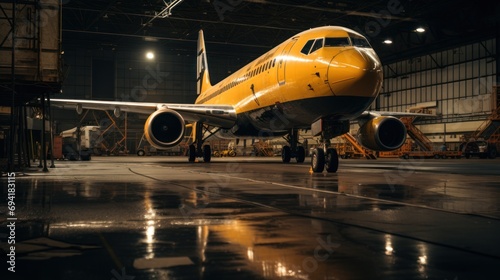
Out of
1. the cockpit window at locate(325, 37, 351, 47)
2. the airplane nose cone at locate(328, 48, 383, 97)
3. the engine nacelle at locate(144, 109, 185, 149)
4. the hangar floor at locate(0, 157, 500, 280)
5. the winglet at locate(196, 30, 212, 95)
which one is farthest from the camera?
the winglet at locate(196, 30, 212, 95)

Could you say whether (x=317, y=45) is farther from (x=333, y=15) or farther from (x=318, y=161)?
(x=333, y=15)

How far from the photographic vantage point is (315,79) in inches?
545

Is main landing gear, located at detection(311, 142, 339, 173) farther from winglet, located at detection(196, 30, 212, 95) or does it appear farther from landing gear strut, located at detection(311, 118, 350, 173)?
winglet, located at detection(196, 30, 212, 95)

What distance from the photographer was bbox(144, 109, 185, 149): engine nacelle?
63.2 ft

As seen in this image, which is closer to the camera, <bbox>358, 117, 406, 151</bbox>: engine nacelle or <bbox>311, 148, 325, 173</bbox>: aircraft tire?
<bbox>311, 148, 325, 173</bbox>: aircraft tire

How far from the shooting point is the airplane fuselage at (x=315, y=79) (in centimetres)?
1300

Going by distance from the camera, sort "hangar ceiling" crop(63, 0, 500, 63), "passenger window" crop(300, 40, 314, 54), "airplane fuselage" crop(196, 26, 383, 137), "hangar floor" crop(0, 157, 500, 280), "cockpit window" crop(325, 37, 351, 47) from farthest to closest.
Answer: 1. "hangar ceiling" crop(63, 0, 500, 63)
2. "passenger window" crop(300, 40, 314, 54)
3. "cockpit window" crop(325, 37, 351, 47)
4. "airplane fuselage" crop(196, 26, 383, 137)
5. "hangar floor" crop(0, 157, 500, 280)

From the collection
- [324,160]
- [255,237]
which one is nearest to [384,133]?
[324,160]

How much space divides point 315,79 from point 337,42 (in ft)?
4.09

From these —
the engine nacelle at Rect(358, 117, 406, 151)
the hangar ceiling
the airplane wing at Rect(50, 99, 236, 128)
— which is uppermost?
the hangar ceiling

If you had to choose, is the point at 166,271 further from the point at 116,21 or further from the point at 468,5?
the point at 116,21

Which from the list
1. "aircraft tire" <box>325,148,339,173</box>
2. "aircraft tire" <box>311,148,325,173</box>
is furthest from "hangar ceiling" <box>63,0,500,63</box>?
"aircraft tire" <box>311,148,325,173</box>

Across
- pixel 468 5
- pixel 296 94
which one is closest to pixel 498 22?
pixel 468 5

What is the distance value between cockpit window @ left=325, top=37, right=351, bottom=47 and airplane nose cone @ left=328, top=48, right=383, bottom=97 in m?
0.49
